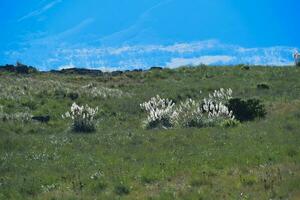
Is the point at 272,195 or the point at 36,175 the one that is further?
the point at 36,175

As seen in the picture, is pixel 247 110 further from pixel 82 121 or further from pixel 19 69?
pixel 19 69

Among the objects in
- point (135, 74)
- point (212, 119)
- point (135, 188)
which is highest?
point (135, 74)

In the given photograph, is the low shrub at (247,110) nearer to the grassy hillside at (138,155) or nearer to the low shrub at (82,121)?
the grassy hillside at (138,155)

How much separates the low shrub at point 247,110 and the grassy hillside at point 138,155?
542 mm

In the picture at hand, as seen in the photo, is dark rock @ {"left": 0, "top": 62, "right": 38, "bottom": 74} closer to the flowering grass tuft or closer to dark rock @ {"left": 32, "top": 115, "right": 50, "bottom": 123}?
dark rock @ {"left": 32, "top": 115, "right": 50, "bottom": 123}

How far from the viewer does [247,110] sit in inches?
1064

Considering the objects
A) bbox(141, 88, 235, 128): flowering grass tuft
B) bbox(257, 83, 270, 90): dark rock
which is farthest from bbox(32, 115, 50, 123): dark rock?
bbox(257, 83, 270, 90): dark rock

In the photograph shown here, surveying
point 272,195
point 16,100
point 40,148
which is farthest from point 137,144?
point 16,100

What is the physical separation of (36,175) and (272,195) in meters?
6.12

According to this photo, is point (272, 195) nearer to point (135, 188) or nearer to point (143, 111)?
point (135, 188)

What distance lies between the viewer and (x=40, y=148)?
21.6 metres

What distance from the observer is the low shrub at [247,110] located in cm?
2678

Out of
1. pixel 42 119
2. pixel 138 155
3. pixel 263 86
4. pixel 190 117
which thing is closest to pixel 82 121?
pixel 42 119

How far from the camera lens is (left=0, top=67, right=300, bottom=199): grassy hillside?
15656 mm
